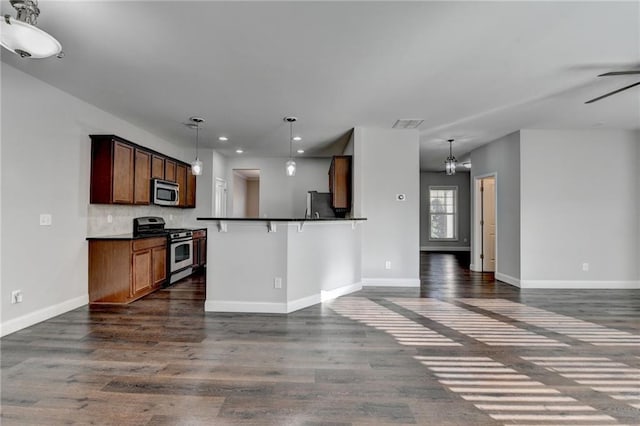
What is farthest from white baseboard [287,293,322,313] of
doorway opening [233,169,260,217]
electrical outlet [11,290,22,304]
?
doorway opening [233,169,260,217]

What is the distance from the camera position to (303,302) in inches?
155

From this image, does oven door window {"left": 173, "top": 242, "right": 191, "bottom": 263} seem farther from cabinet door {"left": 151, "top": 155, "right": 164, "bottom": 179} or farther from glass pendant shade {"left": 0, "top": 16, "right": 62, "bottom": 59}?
glass pendant shade {"left": 0, "top": 16, "right": 62, "bottom": 59}

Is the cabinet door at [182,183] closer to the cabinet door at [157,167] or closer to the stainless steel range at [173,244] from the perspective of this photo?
the cabinet door at [157,167]

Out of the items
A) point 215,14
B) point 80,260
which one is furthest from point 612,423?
point 80,260

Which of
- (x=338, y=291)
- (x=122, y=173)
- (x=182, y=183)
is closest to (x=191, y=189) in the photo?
(x=182, y=183)

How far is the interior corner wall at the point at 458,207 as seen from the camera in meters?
10.8

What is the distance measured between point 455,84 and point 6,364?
15.4ft

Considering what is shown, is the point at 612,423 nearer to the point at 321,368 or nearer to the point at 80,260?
the point at 321,368

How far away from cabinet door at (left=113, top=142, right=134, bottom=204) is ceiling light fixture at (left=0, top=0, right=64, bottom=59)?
2.31 meters

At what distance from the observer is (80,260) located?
13.0 ft

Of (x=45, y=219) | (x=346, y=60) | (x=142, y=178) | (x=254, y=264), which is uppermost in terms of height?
(x=346, y=60)

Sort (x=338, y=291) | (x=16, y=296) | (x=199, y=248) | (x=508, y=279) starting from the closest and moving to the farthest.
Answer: (x=16, y=296) < (x=338, y=291) < (x=508, y=279) < (x=199, y=248)

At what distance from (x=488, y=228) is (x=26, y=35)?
24.4 feet

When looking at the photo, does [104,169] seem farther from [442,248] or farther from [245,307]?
[442,248]
